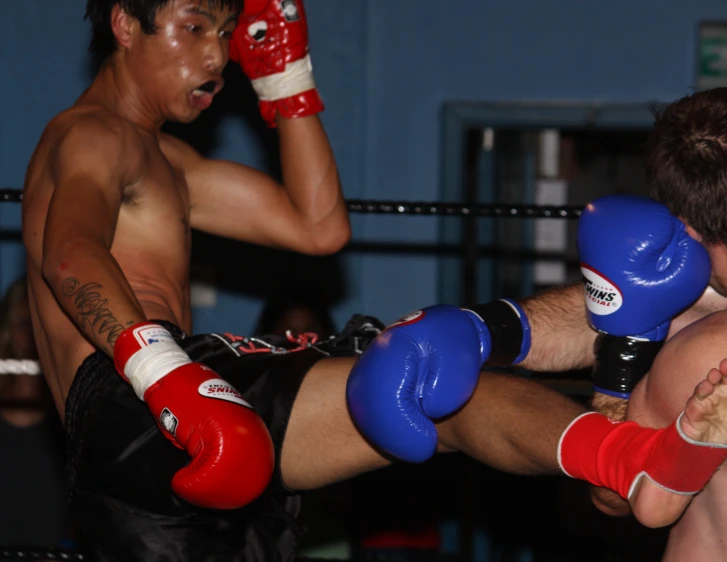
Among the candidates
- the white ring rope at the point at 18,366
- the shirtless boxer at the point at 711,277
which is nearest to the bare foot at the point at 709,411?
the shirtless boxer at the point at 711,277

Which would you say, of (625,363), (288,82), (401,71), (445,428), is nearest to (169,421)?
(445,428)

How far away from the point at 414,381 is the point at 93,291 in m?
0.46

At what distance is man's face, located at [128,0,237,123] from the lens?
5.64ft

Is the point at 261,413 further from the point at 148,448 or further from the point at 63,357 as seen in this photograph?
the point at 63,357

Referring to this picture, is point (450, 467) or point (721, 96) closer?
point (721, 96)

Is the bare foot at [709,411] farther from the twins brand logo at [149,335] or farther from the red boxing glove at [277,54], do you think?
the red boxing glove at [277,54]

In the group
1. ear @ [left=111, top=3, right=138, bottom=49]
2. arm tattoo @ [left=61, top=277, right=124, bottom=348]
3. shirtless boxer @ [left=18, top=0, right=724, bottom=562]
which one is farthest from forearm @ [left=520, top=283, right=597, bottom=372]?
ear @ [left=111, top=3, right=138, bottom=49]

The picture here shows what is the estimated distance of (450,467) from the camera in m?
3.30

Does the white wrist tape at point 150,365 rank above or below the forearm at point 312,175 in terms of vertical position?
below

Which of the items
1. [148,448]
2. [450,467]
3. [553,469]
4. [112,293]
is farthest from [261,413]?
[450,467]

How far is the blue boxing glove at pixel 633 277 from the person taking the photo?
1.41m

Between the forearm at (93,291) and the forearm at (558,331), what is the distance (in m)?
0.64

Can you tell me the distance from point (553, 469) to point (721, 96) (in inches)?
22.0

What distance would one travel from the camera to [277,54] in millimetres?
1811
